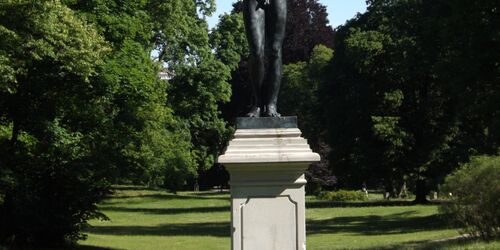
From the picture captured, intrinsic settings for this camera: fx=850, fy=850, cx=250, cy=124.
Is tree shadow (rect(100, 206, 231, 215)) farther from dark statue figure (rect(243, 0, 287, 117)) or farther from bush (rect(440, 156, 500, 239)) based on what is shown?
dark statue figure (rect(243, 0, 287, 117))

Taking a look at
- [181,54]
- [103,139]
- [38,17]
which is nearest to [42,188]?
[103,139]

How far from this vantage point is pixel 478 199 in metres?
19.1

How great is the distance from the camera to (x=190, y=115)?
1825 inches

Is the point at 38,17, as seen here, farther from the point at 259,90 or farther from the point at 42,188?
the point at 259,90

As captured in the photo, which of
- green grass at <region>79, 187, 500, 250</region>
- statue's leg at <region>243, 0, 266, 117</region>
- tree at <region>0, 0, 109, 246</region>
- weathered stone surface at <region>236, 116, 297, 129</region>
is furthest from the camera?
green grass at <region>79, 187, 500, 250</region>

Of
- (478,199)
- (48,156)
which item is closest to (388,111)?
(478,199)

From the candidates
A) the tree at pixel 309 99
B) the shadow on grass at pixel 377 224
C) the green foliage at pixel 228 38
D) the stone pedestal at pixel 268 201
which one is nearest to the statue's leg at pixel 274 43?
the stone pedestal at pixel 268 201

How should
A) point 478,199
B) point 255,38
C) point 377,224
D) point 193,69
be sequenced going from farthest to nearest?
1. point 193,69
2. point 377,224
3. point 478,199
4. point 255,38

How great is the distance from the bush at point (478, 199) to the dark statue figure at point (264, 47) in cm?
1101

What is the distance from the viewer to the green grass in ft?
77.2

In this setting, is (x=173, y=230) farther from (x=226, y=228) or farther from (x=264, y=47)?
(x=264, y=47)

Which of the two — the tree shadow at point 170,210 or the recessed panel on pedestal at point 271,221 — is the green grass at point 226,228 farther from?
the recessed panel on pedestal at point 271,221

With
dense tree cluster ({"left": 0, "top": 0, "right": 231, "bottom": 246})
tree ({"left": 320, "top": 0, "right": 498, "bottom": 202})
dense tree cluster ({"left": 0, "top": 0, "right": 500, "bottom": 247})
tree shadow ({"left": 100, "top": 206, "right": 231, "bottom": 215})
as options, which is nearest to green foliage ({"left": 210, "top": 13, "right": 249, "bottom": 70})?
dense tree cluster ({"left": 0, "top": 0, "right": 500, "bottom": 247})

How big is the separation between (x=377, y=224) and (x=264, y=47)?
25.2 metres
